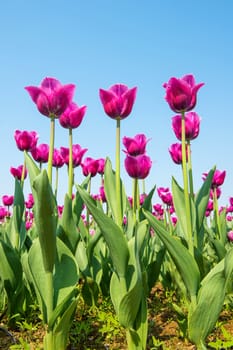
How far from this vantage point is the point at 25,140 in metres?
2.81

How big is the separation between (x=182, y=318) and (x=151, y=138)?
3.32 feet

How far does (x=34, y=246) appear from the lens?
1861 millimetres

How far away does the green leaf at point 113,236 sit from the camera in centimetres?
182

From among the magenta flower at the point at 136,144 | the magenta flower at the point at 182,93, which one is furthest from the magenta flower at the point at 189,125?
the magenta flower at the point at 182,93

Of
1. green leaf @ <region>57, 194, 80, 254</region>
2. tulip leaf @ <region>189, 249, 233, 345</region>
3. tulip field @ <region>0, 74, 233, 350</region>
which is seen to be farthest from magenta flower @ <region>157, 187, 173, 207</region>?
tulip leaf @ <region>189, 249, 233, 345</region>

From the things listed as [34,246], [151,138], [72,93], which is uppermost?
[72,93]

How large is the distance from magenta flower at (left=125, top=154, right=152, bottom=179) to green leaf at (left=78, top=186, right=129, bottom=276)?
21.0 inches

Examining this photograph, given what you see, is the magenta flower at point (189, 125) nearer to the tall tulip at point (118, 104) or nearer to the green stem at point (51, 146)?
the tall tulip at point (118, 104)

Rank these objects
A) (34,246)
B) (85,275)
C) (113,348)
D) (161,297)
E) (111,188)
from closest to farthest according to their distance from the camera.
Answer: (34,246), (113,348), (111,188), (85,275), (161,297)

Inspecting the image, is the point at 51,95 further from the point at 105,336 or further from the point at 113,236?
the point at 105,336

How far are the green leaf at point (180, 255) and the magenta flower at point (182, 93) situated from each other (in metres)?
0.59

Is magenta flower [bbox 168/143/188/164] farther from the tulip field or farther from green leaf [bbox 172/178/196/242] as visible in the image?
green leaf [bbox 172/178/196/242]

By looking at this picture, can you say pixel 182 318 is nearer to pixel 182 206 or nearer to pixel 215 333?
pixel 215 333

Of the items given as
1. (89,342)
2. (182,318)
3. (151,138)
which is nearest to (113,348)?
(89,342)
